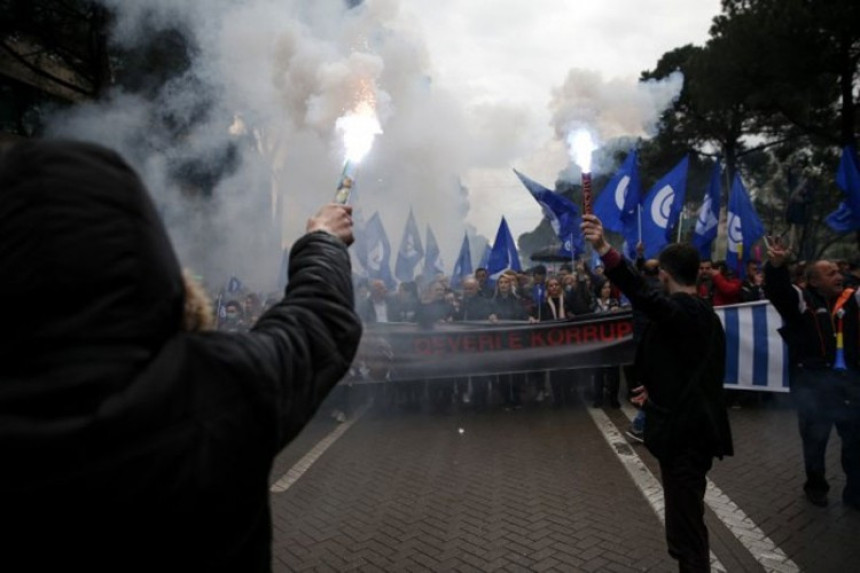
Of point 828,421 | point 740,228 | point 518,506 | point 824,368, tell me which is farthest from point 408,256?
point 828,421

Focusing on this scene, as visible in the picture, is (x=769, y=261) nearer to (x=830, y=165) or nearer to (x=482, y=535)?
(x=482, y=535)

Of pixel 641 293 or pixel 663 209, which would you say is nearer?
pixel 641 293

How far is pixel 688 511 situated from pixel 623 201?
301 inches

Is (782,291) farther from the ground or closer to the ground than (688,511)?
farther from the ground

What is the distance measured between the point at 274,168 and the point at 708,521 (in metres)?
13.2

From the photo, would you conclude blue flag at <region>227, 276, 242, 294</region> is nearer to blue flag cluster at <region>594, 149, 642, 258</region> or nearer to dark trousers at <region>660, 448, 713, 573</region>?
blue flag cluster at <region>594, 149, 642, 258</region>

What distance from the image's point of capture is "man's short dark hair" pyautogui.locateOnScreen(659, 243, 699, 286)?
329 centimetres

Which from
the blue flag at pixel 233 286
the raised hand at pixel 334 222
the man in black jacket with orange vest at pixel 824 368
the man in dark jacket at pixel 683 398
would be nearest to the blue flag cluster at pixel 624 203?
the man in black jacket with orange vest at pixel 824 368

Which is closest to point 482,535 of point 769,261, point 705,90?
point 769,261

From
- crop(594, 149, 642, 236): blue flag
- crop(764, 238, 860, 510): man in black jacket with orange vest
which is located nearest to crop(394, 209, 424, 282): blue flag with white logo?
crop(594, 149, 642, 236): blue flag

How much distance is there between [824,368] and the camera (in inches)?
189

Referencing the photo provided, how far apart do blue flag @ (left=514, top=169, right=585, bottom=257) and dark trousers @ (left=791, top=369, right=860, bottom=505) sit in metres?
5.25

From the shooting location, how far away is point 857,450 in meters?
4.63

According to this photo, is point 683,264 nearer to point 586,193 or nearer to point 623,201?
point 586,193
